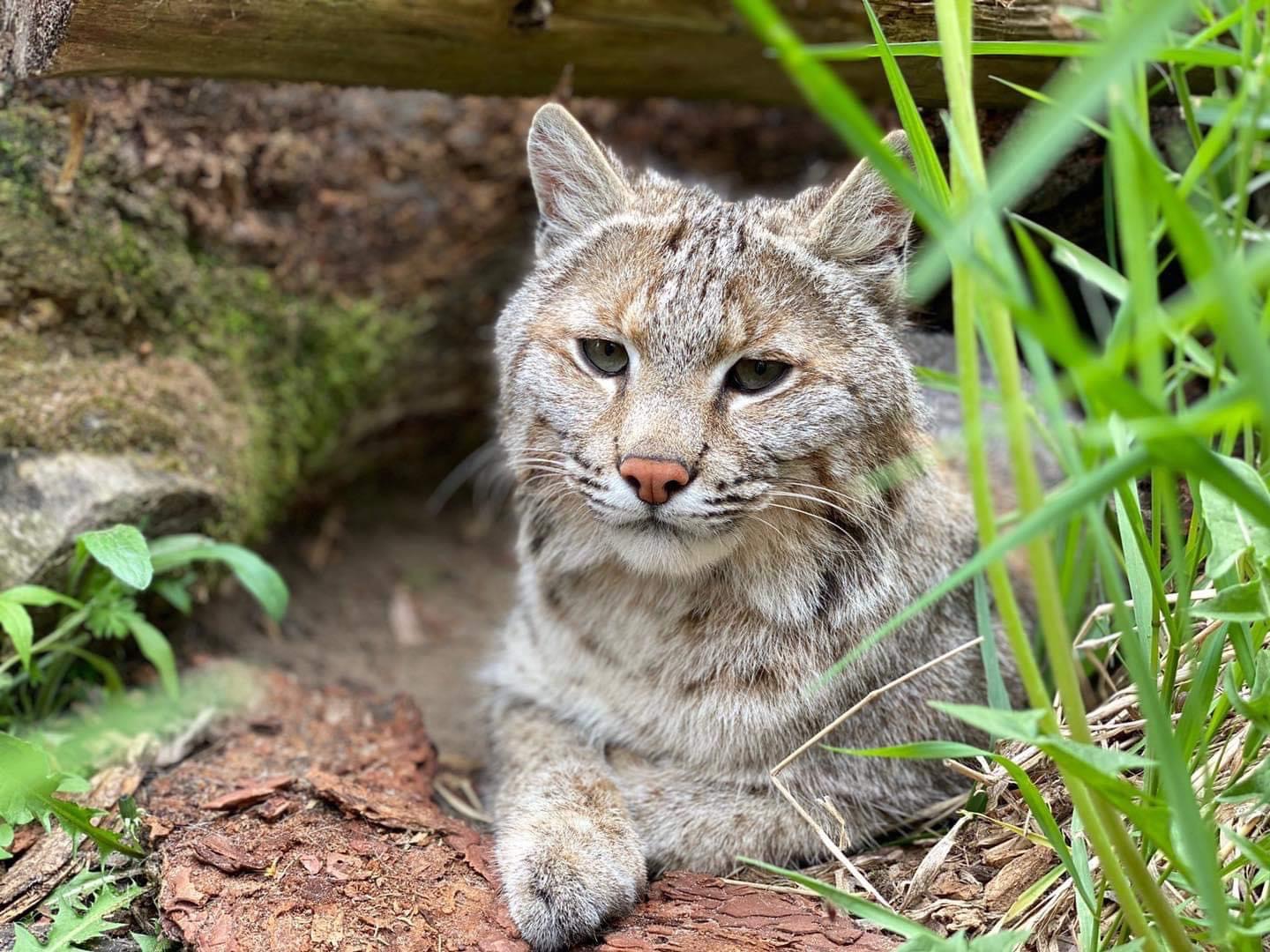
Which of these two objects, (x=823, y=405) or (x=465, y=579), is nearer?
(x=823, y=405)

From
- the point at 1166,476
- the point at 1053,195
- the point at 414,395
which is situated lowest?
the point at 414,395

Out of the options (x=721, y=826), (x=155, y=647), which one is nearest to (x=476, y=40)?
(x=155, y=647)

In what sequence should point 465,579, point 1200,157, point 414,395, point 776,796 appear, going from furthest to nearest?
point 465,579 → point 414,395 → point 776,796 → point 1200,157

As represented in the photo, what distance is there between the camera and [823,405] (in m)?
3.09

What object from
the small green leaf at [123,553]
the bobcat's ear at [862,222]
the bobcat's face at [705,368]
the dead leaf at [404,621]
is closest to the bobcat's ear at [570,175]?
the bobcat's face at [705,368]

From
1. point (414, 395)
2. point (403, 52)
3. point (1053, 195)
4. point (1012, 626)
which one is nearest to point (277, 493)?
point (414, 395)

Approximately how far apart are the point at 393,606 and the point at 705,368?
10.3 feet

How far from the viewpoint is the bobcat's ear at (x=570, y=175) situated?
3463 millimetres

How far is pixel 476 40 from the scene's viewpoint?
378 centimetres

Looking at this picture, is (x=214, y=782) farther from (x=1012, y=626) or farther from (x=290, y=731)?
(x=1012, y=626)

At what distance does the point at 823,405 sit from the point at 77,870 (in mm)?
2294

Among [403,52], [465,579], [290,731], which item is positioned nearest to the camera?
[403,52]

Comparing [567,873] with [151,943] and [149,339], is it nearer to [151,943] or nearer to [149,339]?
[151,943]

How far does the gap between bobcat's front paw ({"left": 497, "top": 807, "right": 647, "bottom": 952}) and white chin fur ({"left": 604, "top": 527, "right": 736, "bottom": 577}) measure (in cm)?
73
